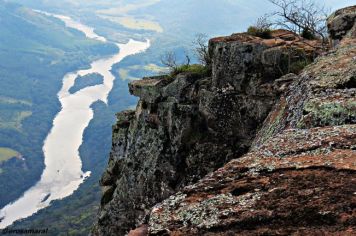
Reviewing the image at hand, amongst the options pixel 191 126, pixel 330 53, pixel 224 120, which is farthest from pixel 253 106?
pixel 330 53

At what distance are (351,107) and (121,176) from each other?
27214mm

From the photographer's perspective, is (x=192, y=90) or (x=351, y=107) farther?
(x=192, y=90)

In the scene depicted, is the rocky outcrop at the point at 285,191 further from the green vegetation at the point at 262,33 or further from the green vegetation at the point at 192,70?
the green vegetation at the point at 192,70

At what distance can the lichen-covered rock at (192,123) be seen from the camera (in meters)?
29.7

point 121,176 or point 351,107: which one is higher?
point 351,107

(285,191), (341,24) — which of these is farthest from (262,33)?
(285,191)

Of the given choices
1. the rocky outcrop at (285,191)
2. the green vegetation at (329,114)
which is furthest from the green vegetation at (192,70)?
the rocky outcrop at (285,191)

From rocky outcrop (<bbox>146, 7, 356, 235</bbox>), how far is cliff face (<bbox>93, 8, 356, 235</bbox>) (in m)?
0.03

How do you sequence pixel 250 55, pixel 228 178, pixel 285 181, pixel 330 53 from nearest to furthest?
pixel 285 181 → pixel 228 178 → pixel 330 53 → pixel 250 55

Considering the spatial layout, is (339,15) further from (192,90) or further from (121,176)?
(121,176)

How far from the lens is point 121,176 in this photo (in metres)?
39.9

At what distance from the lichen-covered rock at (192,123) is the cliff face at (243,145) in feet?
0.25

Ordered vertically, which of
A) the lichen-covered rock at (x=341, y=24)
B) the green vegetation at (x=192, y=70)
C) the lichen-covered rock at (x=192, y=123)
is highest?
the lichen-covered rock at (x=341, y=24)

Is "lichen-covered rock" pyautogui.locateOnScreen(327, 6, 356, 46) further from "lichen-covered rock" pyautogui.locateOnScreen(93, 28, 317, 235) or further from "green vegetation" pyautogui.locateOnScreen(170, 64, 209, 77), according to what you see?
"green vegetation" pyautogui.locateOnScreen(170, 64, 209, 77)
